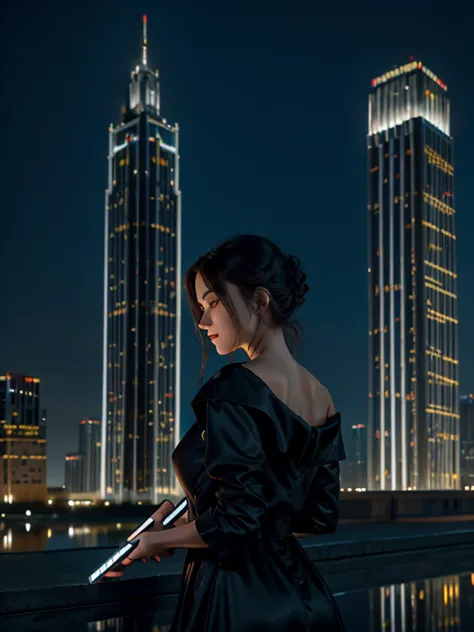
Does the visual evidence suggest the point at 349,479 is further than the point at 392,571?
Yes

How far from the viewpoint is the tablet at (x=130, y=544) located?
1972mm

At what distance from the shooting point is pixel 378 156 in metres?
107

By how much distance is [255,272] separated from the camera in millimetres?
1982

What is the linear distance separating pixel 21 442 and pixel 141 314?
2699 cm

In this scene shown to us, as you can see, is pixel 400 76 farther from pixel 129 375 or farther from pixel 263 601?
pixel 263 601

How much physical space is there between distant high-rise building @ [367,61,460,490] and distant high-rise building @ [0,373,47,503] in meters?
51.7

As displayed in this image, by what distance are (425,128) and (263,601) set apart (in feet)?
361

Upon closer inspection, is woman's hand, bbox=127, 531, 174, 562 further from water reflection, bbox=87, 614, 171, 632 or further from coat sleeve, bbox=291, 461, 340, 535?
water reflection, bbox=87, 614, 171, 632

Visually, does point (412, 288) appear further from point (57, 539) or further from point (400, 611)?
point (400, 611)

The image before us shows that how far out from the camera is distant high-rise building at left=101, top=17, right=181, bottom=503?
122 metres

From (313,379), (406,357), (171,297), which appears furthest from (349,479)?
(313,379)

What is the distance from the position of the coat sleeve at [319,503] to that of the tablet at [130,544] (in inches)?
11.8

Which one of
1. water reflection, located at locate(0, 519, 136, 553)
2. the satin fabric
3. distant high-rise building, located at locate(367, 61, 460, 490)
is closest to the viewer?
the satin fabric

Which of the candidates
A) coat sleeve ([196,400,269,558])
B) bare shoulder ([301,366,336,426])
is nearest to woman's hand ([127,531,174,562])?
coat sleeve ([196,400,269,558])
